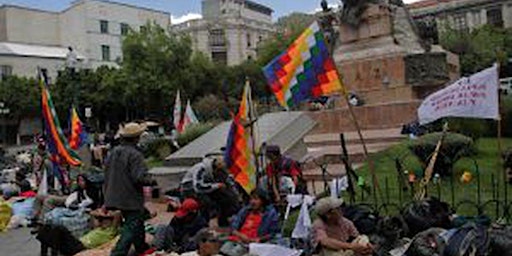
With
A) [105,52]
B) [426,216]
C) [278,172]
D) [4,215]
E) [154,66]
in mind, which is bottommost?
[4,215]

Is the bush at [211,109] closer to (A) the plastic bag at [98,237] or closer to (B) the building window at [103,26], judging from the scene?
(A) the plastic bag at [98,237]

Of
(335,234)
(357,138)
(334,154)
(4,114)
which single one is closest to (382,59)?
(357,138)

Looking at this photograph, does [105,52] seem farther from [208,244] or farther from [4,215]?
[208,244]

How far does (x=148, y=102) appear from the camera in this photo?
1930 inches

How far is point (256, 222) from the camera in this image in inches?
304

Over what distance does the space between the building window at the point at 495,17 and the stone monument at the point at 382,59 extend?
58.7 metres

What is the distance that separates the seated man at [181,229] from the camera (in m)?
8.20

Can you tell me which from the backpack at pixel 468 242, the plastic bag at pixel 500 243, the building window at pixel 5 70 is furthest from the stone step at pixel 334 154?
the building window at pixel 5 70

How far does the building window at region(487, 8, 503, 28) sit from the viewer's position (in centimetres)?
7394

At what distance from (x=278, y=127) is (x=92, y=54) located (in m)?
59.7

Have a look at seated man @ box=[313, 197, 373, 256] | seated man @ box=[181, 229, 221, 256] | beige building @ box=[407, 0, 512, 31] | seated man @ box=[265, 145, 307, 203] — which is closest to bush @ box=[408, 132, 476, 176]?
seated man @ box=[265, 145, 307, 203]

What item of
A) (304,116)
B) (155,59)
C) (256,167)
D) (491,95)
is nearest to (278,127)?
(304,116)

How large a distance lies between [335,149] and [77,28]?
197 feet

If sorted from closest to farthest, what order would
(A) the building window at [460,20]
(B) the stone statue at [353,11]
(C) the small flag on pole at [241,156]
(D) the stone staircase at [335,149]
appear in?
(C) the small flag on pole at [241,156] < (D) the stone staircase at [335,149] < (B) the stone statue at [353,11] < (A) the building window at [460,20]
